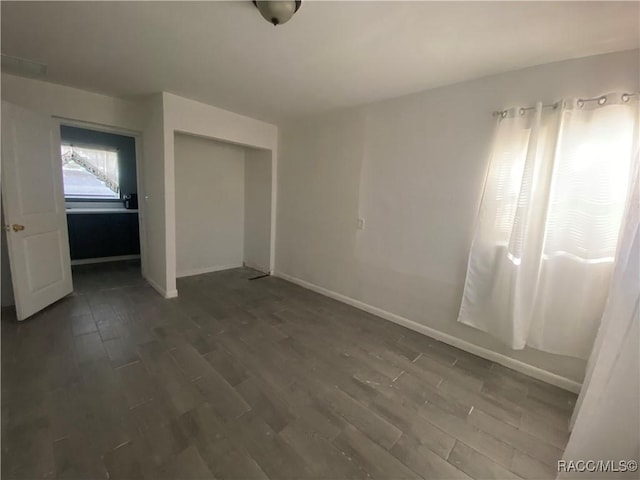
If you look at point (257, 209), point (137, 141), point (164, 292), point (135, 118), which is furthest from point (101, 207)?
point (257, 209)

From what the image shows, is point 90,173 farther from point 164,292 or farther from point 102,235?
point 164,292

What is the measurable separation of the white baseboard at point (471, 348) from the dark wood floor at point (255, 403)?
0.08 m

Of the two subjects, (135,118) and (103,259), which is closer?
(135,118)

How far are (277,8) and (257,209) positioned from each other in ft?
10.8

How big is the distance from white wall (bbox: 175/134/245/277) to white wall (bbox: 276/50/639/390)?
4.19 ft

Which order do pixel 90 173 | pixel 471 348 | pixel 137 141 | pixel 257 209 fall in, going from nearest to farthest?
pixel 471 348
pixel 137 141
pixel 257 209
pixel 90 173

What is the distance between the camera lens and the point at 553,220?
76.1 inches

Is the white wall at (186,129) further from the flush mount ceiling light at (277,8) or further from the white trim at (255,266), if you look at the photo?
the flush mount ceiling light at (277,8)

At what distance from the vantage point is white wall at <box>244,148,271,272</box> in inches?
169

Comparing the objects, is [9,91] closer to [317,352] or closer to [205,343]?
[205,343]

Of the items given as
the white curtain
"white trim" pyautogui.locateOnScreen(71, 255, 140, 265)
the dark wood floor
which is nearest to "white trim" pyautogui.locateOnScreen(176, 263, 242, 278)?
the dark wood floor

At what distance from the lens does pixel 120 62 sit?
225 centimetres

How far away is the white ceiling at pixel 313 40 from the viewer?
59.1 inches

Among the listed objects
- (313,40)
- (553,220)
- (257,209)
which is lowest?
(257,209)
